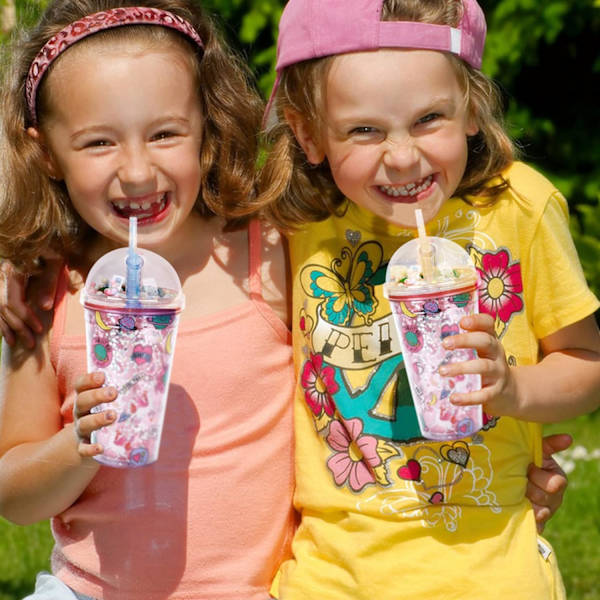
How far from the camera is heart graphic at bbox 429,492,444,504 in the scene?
2660 mm

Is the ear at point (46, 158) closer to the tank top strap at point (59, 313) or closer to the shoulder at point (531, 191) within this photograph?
the tank top strap at point (59, 313)

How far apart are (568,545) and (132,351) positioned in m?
3.04

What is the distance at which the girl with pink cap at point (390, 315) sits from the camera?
8.37ft

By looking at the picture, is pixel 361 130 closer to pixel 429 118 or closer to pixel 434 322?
pixel 429 118

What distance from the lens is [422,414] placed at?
2426mm

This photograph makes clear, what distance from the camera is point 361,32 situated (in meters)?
2.55

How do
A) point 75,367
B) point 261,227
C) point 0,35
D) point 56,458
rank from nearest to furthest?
point 56,458 → point 75,367 → point 261,227 → point 0,35

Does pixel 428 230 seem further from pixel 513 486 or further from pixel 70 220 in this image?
pixel 70 220

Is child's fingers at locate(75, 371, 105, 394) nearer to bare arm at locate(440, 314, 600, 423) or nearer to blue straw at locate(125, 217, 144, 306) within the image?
blue straw at locate(125, 217, 144, 306)

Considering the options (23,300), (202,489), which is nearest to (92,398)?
(202,489)

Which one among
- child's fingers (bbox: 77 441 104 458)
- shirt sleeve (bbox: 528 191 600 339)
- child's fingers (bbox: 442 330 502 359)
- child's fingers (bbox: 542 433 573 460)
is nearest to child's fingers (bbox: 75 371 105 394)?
child's fingers (bbox: 77 441 104 458)

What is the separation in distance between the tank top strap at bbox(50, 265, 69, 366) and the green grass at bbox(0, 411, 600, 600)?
193cm

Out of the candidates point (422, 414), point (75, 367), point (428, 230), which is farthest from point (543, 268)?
point (75, 367)

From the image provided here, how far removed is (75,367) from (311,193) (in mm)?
757
